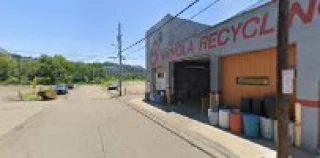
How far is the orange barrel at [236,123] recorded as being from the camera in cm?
1308

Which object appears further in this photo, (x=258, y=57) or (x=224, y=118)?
(x=224, y=118)

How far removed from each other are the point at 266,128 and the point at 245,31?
432 centimetres

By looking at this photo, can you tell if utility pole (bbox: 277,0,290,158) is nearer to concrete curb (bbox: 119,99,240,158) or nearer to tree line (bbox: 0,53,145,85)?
concrete curb (bbox: 119,99,240,158)

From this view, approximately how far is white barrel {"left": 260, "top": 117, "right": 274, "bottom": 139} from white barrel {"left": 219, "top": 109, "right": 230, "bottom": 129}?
2244 millimetres

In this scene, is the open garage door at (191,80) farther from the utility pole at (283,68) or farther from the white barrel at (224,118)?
the utility pole at (283,68)

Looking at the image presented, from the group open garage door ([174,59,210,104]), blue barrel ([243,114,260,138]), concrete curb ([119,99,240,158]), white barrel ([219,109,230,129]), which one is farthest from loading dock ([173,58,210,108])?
blue barrel ([243,114,260,138])

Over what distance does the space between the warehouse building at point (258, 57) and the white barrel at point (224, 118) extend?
138 cm

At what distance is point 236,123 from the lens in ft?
43.4

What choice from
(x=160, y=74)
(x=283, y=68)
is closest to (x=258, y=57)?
(x=283, y=68)

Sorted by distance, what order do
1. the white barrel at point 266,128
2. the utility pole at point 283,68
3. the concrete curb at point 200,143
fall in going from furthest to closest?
the white barrel at point 266,128 → the concrete curb at point 200,143 → the utility pole at point 283,68

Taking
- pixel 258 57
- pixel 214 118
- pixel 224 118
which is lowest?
pixel 214 118

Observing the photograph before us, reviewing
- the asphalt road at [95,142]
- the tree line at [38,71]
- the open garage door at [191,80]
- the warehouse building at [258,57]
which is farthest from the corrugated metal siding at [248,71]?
the tree line at [38,71]

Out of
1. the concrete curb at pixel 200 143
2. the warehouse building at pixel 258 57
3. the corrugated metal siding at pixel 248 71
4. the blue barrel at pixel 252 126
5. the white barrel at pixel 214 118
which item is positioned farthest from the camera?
the white barrel at pixel 214 118

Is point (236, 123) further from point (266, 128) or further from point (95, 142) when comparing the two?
point (95, 142)
